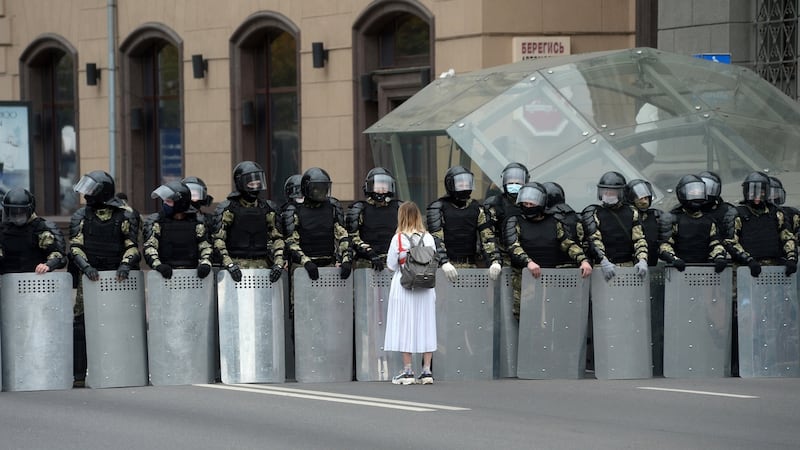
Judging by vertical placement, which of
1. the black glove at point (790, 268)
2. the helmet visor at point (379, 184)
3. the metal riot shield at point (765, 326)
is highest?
the helmet visor at point (379, 184)

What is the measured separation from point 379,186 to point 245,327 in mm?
1865

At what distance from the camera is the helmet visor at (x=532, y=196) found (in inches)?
615

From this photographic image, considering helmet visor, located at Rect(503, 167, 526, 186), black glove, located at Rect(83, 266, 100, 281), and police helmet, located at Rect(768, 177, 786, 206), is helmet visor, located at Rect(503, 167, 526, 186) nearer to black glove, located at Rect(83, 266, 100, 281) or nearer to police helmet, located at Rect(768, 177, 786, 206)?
police helmet, located at Rect(768, 177, 786, 206)

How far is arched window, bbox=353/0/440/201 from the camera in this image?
28.3m

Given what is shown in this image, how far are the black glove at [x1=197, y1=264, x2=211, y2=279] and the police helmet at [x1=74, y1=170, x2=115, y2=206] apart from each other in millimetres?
1018

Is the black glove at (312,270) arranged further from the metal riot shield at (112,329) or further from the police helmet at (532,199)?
the police helmet at (532,199)

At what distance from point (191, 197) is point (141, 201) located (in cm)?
1858

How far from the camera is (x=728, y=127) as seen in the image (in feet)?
68.4

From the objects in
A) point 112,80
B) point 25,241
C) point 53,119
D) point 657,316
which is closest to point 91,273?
point 25,241

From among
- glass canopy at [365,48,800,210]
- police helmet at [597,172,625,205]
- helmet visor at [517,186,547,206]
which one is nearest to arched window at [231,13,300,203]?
glass canopy at [365,48,800,210]

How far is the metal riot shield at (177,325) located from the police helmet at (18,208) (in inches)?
43.0

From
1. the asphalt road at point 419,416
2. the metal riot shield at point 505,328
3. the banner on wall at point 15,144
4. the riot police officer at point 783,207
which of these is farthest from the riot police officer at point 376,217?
the banner on wall at point 15,144

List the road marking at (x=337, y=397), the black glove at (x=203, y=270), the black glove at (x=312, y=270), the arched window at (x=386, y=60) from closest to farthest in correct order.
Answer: the road marking at (x=337, y=397), the black glove at (x=203, y=270), the black glove at (x=312, y=270), the arched window at (x=386, y=60)

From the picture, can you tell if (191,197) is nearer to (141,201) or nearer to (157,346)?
(157,346)
